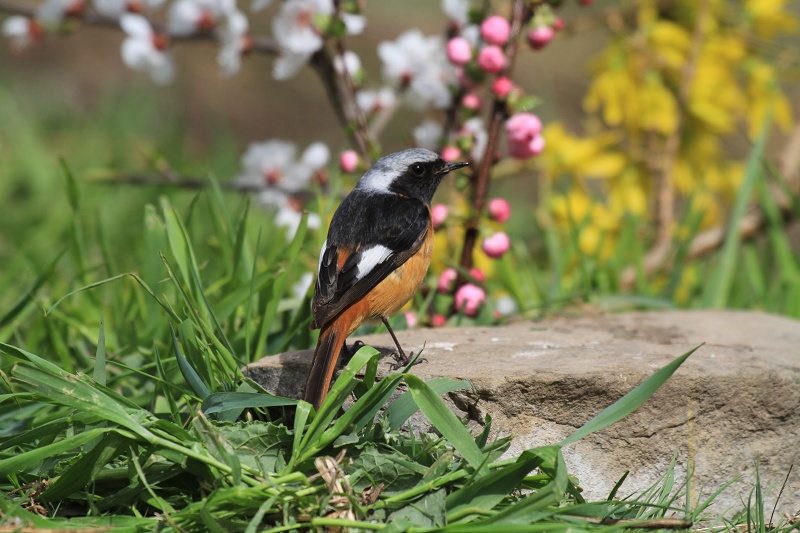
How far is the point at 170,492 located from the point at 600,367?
4.36 ft

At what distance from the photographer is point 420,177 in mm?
3498

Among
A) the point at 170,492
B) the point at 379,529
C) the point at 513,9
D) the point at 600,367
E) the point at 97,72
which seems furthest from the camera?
the point at 97,72

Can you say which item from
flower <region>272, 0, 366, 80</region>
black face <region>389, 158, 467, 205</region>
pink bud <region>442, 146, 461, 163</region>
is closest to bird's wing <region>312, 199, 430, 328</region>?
black face <region>389, 158, 467, 205</region>

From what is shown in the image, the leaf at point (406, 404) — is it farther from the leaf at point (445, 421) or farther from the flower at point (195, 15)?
the flower at point (195, 15)

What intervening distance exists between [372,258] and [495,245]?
0.80 meters

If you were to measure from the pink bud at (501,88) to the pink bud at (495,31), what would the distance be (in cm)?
15

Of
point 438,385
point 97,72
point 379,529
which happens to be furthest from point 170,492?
point 97,72

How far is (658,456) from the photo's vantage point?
2.83m

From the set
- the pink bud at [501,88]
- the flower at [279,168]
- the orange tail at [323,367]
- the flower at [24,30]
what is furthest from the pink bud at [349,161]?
the flower at [24,30]

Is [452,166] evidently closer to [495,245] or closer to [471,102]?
[495,245]

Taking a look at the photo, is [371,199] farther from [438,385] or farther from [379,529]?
[379,529]

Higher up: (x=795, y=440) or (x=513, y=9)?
(x=513, y=9)

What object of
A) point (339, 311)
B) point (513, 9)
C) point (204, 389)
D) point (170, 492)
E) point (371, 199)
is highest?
point (513, 9)

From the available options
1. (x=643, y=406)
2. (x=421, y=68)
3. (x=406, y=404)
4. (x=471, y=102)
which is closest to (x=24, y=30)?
(x=421, y=68)
